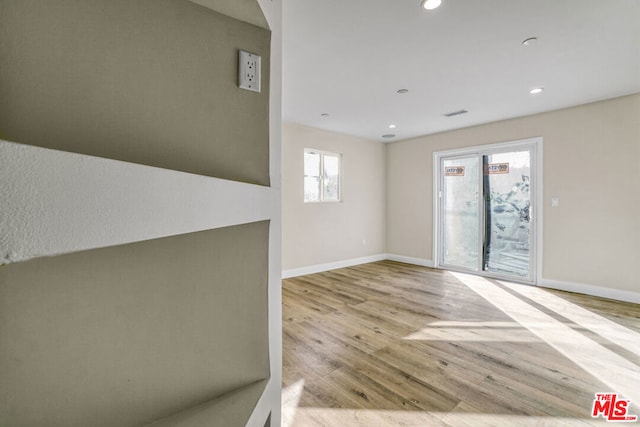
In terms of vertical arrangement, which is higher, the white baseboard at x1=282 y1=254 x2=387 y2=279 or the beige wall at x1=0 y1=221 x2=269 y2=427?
the beige wall at x1=0 y1=221 x2=269 y2=427

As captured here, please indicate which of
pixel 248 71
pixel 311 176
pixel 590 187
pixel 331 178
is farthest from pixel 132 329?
pixel 590 187

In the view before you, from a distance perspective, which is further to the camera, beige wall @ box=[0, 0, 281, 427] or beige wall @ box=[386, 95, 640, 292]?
beige wall @ box=[386, 95, 640, 292]

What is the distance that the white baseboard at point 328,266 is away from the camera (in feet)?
14.7

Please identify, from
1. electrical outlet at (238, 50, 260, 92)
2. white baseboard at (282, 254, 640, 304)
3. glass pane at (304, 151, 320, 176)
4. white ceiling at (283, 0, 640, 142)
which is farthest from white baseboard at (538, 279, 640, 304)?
electrical outlet at (238, 50, 260, 92)

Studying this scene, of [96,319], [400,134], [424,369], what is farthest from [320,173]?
[96,319]

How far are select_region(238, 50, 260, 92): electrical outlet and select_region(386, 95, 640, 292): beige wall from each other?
4.52m

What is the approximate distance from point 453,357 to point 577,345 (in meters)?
1.16

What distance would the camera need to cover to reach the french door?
4.12 meters

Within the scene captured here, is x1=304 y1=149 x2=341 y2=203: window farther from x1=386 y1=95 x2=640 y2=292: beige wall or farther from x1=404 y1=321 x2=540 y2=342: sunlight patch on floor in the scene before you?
x1=404 y1=321 x2=540 y2=342: sunlight patch on floor

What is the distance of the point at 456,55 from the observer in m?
2.36

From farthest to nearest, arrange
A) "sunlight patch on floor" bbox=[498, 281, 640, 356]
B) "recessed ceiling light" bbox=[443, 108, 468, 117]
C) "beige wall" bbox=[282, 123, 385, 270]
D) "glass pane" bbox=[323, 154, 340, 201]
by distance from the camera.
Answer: "glass pane" bbox=[323, 154, 340, 201] → "beige wall" bbox=[282, 123, 385, 270] → "recessed ceiling light" bbox=[443, 108, 468, 117] → "sunlight patch on floor" bbox=[498, 281, 640, 356]

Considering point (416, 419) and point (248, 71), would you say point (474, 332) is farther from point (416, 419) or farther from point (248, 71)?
point (248, 71)

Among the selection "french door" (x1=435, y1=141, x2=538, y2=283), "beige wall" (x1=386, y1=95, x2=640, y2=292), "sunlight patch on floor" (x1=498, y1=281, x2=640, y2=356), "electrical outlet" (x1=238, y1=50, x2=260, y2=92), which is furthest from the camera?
"french door" (x1=435, y1=141, x2=538, y2=283)

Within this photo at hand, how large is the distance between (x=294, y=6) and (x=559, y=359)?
3.25m
